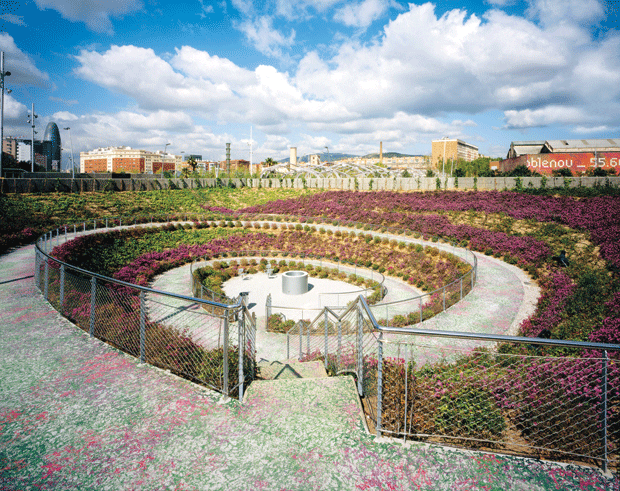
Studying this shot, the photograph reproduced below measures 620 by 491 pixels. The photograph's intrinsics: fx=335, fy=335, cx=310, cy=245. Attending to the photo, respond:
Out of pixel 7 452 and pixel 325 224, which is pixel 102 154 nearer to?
pixel 325 224

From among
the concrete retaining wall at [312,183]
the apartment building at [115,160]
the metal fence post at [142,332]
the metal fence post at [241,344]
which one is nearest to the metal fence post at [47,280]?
the metal fence post at [142,332]

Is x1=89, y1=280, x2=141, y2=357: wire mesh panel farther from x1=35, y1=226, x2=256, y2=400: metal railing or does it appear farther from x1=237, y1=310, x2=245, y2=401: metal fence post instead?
x1=237, y1=310, x2=245, y2=401: metal fence post

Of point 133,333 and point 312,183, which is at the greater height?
point 312,183

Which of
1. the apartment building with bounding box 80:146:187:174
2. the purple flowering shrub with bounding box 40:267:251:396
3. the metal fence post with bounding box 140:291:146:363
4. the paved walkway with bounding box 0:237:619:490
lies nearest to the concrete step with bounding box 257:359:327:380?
the purple flowering shrub with bounding box 40:267:251:396

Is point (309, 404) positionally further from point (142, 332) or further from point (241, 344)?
point (142, 332)

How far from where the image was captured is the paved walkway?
3.29 m

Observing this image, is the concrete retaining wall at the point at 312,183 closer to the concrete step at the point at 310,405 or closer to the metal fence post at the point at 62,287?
the metal fence post at the point at 62,287

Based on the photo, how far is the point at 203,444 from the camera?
12.4ft

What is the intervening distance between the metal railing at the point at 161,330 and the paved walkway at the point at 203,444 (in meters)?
0.35

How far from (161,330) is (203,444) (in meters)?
3.71

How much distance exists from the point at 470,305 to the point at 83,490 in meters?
12.6

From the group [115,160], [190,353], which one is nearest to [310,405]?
[190,353]

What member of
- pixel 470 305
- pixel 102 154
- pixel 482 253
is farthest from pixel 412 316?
pixel 102 154

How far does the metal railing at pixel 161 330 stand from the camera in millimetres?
4926
